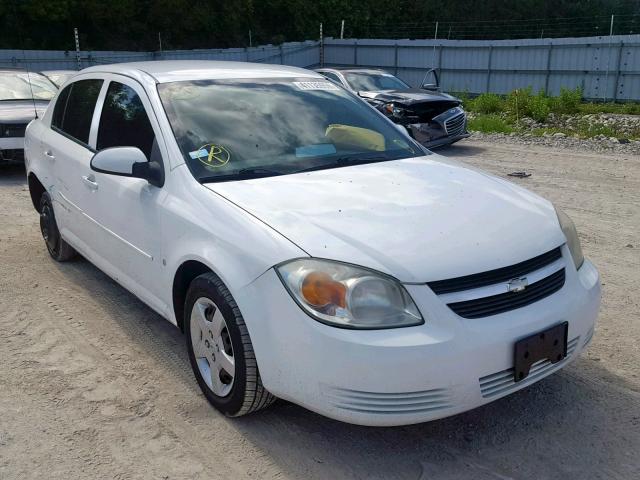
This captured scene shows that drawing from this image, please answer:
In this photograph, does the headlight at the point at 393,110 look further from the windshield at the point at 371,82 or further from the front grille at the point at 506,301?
the front grille at the point at 506,301

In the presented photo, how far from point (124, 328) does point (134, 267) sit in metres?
0.60

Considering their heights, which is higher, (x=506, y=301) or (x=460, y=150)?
(x=506, y=301)

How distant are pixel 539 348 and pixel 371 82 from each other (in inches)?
429

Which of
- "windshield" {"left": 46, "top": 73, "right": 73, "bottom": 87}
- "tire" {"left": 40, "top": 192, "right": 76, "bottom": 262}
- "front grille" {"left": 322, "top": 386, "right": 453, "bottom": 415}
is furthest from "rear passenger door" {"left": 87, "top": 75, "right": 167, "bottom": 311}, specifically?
"windshield" {"left": 46, "top": 73, "right": 73, "bottom": 87}

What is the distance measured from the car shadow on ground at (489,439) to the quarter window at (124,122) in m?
1.46

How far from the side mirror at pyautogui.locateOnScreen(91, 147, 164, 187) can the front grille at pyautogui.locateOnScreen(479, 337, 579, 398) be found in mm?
1962

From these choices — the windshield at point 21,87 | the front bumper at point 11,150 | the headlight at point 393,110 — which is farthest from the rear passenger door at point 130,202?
the headlight at point 393,110

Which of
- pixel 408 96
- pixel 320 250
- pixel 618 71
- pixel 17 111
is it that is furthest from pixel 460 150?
pixel 618 71

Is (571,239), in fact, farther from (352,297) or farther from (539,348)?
(352,297)

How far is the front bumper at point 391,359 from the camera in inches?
103

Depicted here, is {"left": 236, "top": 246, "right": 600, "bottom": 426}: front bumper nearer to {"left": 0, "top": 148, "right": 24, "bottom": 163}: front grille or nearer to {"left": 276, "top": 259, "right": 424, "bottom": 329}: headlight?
{"left": 276, "top": 259, "right": 424, "bottom": 329}: headlight

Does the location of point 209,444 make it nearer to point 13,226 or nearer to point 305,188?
point 305,188

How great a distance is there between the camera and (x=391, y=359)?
2.59 meters

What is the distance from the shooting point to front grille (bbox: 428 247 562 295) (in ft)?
8.95
